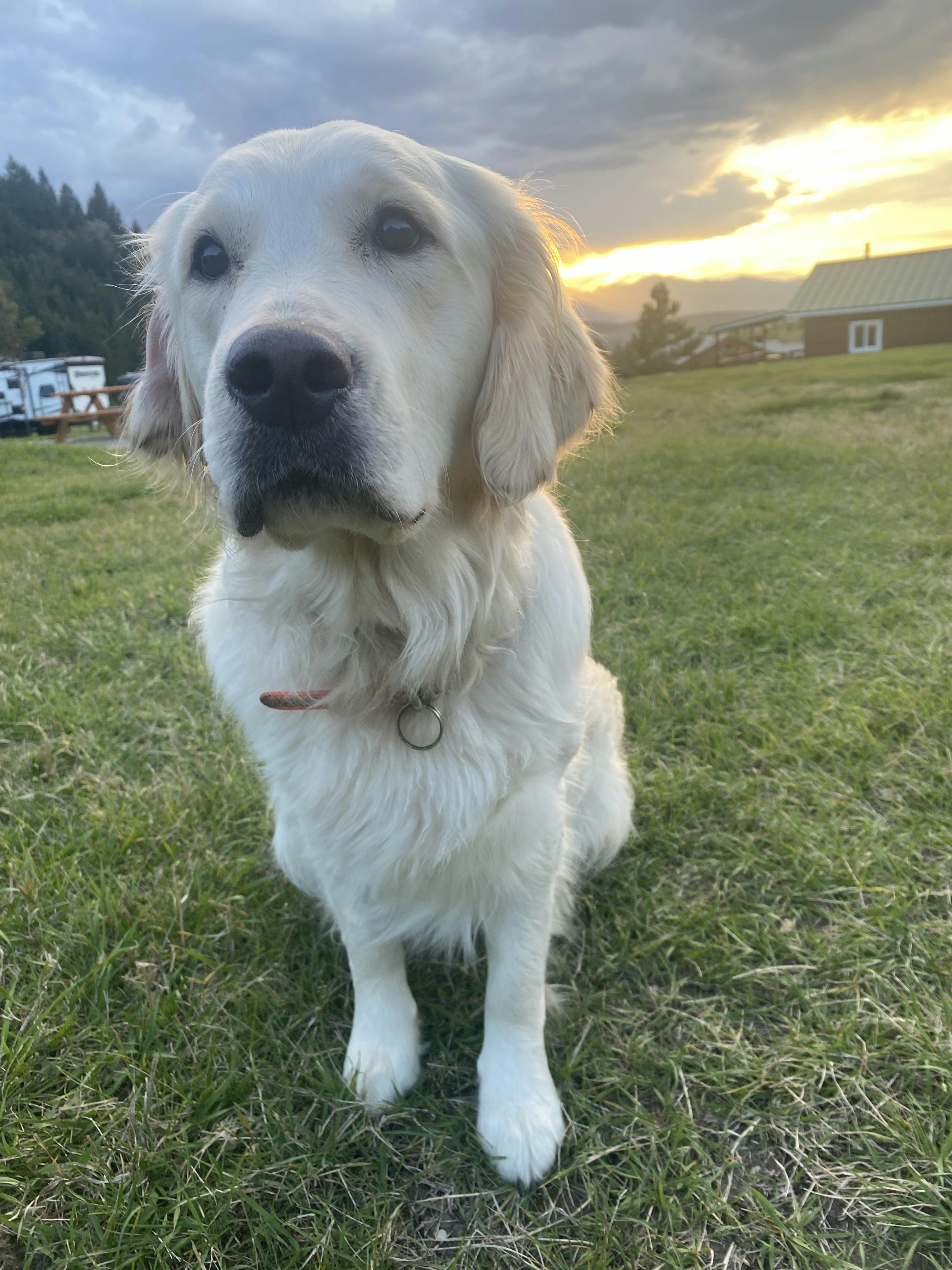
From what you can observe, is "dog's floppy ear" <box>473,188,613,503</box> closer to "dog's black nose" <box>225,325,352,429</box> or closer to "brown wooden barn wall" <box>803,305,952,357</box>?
"dog's black nose" <box>225,325,352,429</box>

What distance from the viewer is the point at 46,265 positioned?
17.8 feet

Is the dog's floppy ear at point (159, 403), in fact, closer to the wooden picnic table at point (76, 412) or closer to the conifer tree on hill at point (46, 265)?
the conifer tree on hill at point (46, 265)

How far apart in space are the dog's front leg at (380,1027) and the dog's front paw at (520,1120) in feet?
0.59

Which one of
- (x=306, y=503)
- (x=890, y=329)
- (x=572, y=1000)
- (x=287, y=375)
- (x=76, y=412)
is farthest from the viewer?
(x=890, y=329)

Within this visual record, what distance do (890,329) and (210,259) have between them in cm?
1163

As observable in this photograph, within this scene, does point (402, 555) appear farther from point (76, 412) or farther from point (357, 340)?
point (76, 412)

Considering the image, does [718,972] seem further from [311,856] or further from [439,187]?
[439,187]

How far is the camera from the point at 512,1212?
1397 millimetres

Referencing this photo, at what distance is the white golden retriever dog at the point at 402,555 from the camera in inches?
48.4

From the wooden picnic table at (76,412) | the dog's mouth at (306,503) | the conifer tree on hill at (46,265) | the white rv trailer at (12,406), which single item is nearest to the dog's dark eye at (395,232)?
the dog's mouth at (306,503)

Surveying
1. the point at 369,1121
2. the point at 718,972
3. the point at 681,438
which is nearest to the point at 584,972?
the point at 718,972

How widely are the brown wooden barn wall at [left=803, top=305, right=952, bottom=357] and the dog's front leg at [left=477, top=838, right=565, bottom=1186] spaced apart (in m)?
10.4

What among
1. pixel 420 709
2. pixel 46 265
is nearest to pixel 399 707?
pixel 420 709

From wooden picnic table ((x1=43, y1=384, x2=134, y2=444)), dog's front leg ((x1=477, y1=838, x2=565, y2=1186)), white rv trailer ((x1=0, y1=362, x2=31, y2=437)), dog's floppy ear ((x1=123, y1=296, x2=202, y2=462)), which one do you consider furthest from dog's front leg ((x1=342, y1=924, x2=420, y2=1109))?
white rv trailer ((x1=0, y1=362, x2=31, y2=437))
